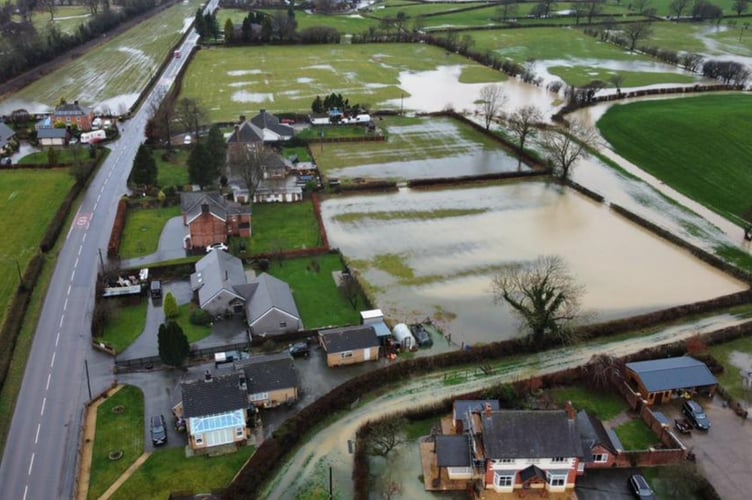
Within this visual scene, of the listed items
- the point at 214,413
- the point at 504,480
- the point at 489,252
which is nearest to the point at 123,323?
the point at 214,413

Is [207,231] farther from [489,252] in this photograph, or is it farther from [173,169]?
[489,252]

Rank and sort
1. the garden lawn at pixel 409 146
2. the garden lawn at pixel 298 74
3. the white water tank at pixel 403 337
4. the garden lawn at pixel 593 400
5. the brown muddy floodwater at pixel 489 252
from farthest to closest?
the garden lawn at pixel 298 74 < the garden lawn at pixel 409 146 < the brown muddy floodwater at pixel 489 252 < the white water tank at pixel 403 337 < the garden lawn at pixel 593 400

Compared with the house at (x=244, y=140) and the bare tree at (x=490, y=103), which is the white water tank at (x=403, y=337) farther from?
the bare tree at (x=490, y=103)

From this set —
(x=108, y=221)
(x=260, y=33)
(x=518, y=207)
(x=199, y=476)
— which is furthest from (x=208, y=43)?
(x=199, y=476)

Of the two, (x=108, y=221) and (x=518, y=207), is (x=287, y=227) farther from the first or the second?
(x=518, y=207)

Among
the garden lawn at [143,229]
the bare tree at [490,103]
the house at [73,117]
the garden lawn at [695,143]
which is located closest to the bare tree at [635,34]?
the garden lawn at [695,143]
